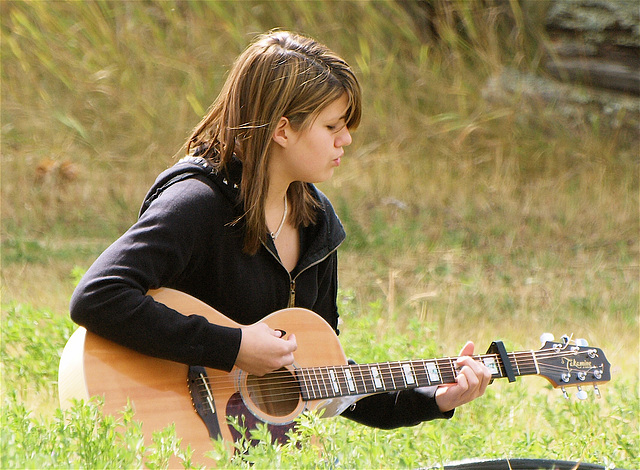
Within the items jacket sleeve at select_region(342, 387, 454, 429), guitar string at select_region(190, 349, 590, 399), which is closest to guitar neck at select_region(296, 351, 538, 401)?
guitar string at select_region(190, 349, 590, 399)

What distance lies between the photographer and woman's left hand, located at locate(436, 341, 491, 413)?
8.63 feet

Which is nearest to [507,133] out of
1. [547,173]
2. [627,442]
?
[547,173]

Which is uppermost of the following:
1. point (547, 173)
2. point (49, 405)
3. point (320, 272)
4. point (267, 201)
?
point (267, 201)

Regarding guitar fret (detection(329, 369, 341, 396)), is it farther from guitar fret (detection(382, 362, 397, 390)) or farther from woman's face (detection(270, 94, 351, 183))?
woman's face (detection(270, 94, 351, 183))

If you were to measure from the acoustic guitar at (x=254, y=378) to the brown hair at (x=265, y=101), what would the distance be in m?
0.36

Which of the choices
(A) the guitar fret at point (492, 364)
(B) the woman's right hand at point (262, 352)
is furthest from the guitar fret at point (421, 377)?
(B) the woman's right hand at point (262, 352)

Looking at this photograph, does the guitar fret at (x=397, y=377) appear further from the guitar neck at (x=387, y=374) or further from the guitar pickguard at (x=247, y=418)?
the guitar pickguard at (x=247, y=418)

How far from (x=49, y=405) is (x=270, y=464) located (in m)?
1.77

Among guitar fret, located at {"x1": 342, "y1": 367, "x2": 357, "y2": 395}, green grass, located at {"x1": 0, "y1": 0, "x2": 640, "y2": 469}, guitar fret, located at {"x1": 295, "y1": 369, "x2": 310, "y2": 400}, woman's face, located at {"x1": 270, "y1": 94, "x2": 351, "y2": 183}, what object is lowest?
green grass, located at {"x1": 0, "y1": 0, "x2": 640, "y2": 469}

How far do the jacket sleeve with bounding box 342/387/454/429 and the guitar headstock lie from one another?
0.36 meters

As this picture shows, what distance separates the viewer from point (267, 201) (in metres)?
2.72

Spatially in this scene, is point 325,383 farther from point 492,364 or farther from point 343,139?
point 343,139

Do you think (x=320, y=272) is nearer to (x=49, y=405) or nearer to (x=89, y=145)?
(x=49, y=405)

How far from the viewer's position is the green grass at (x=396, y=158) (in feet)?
17.1
